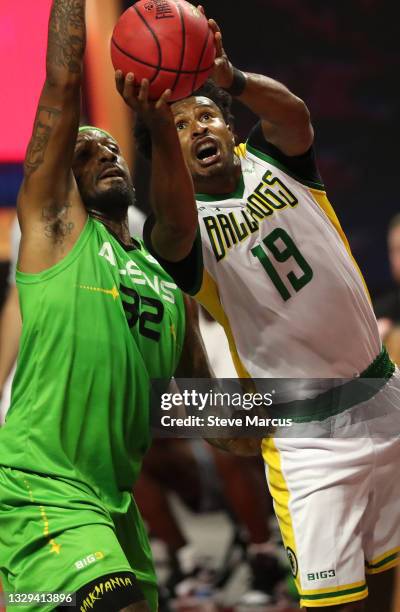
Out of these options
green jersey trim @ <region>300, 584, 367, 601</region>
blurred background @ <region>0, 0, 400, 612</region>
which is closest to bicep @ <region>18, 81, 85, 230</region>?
green jersey trim @ <region>300, 584, 367, 601</region>

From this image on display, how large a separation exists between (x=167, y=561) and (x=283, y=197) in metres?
3.53

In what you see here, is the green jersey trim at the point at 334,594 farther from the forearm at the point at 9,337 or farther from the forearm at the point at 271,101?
the forearm at the point at 9,337

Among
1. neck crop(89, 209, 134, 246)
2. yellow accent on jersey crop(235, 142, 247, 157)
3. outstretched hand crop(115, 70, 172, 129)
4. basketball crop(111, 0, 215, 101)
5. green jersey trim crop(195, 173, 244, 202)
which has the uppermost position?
basketball crop(111, 0, 215, 101)

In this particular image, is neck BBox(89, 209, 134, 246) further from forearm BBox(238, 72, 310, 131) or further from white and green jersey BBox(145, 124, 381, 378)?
forearm BBox(238, 72, 310, 131)

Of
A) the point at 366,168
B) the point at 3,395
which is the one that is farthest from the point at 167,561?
the point at 366,168

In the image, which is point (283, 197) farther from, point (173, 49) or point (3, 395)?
point (3, 395)

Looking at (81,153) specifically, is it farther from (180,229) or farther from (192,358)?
(192,358)

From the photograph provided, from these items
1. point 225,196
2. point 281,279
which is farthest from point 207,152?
point 281,279

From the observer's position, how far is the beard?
389 centimetres

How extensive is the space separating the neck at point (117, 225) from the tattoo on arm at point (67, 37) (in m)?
0.57

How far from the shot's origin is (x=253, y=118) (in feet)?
22.9

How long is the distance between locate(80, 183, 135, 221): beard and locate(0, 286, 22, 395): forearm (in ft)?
5.39

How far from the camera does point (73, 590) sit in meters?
3.31

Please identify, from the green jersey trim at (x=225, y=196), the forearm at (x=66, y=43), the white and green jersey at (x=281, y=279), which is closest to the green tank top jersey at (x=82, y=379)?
the white and green jersey at (x=281, y=279)
